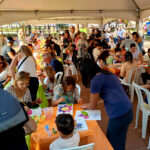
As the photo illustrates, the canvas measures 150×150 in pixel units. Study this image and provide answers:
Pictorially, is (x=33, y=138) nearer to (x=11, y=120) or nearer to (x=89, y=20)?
(x=11, y=120)

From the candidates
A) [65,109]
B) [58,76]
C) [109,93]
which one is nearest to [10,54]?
[58,76]

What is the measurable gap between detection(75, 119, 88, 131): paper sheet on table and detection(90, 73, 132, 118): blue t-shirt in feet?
0.95

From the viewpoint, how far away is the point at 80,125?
163cm

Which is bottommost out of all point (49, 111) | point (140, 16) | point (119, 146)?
point (119, 146)

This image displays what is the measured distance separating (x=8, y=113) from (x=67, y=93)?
145 cm

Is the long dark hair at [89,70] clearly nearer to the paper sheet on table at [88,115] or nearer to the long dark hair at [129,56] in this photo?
the paper sheet on table at [88,115]

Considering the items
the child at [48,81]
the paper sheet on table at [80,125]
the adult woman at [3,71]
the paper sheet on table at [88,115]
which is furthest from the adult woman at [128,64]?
the adult woman at [3,71]

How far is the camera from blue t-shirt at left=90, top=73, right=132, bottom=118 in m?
1.46

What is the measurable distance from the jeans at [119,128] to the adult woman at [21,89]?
1077 millimetres

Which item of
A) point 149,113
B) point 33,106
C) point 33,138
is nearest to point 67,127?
point 33,138

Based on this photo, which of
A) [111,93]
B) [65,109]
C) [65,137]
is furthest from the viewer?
[65,109]

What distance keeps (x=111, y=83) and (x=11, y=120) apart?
0.94 m

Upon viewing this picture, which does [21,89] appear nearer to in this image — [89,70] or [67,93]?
[67,93]

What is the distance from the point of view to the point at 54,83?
3213mm
